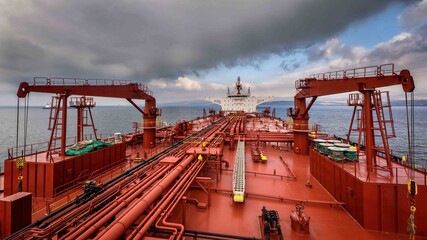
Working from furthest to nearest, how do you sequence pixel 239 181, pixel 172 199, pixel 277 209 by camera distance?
pixel 239 181
pixel 277 209
pixel 172 199

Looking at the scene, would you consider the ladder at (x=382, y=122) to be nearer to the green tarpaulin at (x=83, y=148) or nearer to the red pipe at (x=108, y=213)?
the red pipe at (x=108, y=213)

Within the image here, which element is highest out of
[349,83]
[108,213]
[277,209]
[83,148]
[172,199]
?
[349,83]

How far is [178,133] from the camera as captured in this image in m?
23.8

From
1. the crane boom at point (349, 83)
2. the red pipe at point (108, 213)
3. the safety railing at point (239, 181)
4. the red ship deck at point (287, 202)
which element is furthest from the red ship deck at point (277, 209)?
the crane boom at point (349, 83)

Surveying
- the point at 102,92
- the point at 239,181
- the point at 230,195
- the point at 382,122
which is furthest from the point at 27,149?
the point at 382,122

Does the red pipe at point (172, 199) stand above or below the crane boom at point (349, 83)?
below

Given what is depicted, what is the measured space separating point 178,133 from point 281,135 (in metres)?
12.3

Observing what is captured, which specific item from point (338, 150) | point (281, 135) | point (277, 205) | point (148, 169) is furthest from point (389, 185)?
point (281, 135)

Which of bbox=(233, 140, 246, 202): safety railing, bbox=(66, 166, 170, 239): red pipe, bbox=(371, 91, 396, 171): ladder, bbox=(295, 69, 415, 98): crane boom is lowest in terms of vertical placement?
bbox=(233, 140, 246, 202): safety railing

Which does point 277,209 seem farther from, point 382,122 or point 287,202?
point 382,122

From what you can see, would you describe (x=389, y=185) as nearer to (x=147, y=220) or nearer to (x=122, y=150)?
(x=147, y=220)

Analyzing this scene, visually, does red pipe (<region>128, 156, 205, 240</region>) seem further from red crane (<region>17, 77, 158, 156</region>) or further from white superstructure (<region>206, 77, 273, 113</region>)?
white superstructure (<region>206, 77, 273, 113</region>)

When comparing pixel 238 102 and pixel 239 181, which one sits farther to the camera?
pixel 238 102

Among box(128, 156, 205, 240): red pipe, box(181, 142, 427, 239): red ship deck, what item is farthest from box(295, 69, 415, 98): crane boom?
box(128, 156, 205, 240): red pipe
